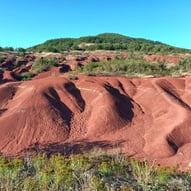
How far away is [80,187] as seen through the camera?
34.2 ft

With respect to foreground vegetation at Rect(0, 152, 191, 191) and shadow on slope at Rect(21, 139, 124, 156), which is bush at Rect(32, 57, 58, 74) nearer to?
shadow on slope at Rect(21, 139, 124, 156)

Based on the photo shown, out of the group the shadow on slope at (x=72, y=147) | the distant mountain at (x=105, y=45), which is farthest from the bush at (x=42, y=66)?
the distant mountain at (x=105, y=45)

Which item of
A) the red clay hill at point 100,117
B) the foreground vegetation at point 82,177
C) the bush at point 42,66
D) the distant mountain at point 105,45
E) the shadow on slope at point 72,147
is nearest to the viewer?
the foreground vegetation at point 82,177

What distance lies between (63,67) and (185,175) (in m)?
40.7

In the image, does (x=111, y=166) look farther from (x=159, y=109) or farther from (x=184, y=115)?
(x=159, y=109)

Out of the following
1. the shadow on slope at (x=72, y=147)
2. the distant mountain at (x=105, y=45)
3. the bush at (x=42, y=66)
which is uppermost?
the shadow on slope at (x=72, y=147)

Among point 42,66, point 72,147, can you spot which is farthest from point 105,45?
point 72,147

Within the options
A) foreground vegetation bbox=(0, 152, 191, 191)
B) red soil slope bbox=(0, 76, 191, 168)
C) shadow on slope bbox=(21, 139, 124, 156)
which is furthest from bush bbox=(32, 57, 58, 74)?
foreground vegetation bbox=(0, 152, 191, 191)

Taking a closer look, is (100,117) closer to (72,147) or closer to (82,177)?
(72,147)

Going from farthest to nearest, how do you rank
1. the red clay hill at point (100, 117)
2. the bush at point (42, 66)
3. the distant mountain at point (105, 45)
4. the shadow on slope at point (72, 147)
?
the distant mountain at point (105, 45) → the bush at point (42, 66) → the red clay hill at point (100, 117) → the shadow on slope at point (72, 147)

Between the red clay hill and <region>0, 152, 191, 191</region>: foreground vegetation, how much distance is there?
5.05m

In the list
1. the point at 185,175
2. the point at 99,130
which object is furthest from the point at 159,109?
the point at 185,175

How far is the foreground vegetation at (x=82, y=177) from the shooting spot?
374 inches

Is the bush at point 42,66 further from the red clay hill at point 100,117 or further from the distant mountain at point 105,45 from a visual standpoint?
the distant mountain at point 105,45
